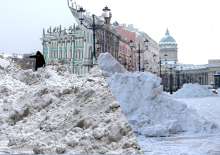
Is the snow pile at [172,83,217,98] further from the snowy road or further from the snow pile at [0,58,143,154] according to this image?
the snow pile at [0,58,143,154]

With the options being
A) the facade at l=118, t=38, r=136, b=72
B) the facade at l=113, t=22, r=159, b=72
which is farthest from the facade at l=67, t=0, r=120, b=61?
the facade at l=113, t=22, r=159, b=72

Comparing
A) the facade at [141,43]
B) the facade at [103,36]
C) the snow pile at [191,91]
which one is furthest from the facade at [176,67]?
the snow pile at [191,91]

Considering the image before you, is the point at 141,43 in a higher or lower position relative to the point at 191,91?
higher

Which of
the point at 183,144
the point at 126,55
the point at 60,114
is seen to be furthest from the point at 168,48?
the point at 60,114

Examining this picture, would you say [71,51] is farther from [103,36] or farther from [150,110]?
[150,110]

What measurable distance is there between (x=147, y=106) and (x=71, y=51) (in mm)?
1650

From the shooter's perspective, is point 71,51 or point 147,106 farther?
point 71,51

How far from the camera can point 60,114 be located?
457cm

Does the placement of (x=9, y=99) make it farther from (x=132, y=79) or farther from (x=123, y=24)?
(x=123, y=24)

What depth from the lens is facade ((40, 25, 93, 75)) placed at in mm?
6055

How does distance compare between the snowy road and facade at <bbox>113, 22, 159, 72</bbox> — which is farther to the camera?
facade at <bbox>113, 22, 159, 72</bbox>

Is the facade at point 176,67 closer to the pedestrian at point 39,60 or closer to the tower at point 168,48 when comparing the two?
the tower at point 168,48

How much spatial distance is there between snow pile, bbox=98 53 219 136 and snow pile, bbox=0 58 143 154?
16.1 inches

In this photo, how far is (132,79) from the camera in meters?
6.00
